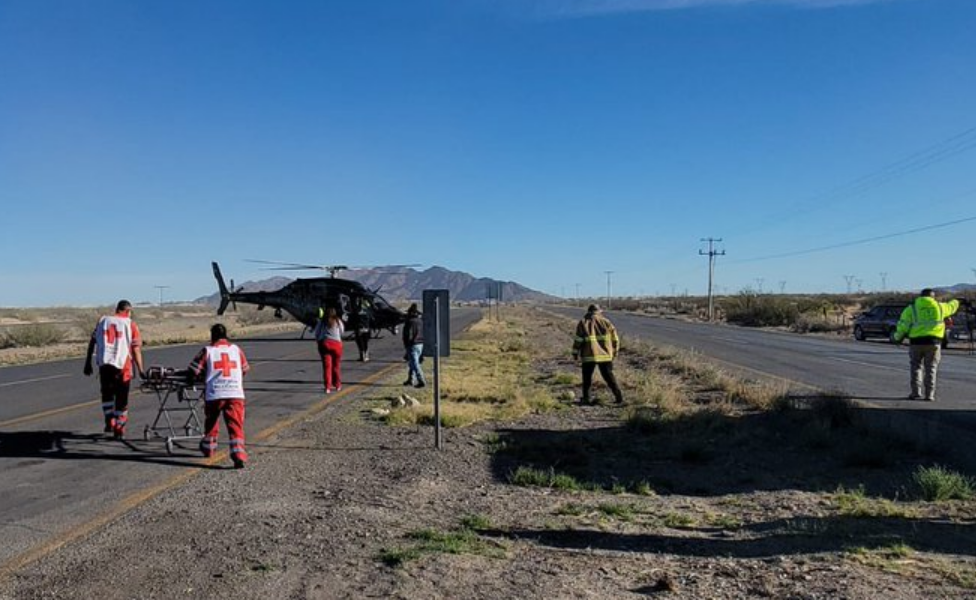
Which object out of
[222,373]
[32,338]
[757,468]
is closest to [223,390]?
[222,373]

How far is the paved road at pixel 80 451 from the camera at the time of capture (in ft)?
23.3

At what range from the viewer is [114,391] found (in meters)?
11.4

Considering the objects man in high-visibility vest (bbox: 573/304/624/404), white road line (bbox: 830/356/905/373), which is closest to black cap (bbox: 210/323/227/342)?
man in high-visibility vest (bbox: 573/304/624/404)

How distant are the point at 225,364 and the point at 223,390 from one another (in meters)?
0.31

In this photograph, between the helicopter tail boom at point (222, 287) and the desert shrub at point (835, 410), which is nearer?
the desert shrub at point (835, 410)

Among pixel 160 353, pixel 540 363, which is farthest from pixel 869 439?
pixel 160 353

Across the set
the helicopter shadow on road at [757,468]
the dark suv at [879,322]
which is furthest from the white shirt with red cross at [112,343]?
the dark suv at [879,322]

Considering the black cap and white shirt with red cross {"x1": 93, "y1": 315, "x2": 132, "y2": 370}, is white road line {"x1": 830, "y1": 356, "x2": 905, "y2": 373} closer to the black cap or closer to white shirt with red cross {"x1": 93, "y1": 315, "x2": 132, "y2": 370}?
the black cap

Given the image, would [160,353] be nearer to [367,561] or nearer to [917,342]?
[917,342]

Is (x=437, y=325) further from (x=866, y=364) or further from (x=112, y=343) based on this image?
(x=866, y=364)

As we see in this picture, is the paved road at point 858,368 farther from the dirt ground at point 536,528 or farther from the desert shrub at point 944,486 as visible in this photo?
the dirt ground at point 536,528

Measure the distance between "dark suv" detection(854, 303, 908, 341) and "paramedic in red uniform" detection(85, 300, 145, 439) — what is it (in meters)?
36.7

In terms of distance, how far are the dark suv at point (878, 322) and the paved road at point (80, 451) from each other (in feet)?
91.4

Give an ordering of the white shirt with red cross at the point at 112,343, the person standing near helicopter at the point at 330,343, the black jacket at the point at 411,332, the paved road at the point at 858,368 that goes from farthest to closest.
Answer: the black jacket at the point at 411,332, the person standing near helicopter at the point at 330,343, the paved road at the point at 858,368, the white shirt with red cross at the point at 112,343
